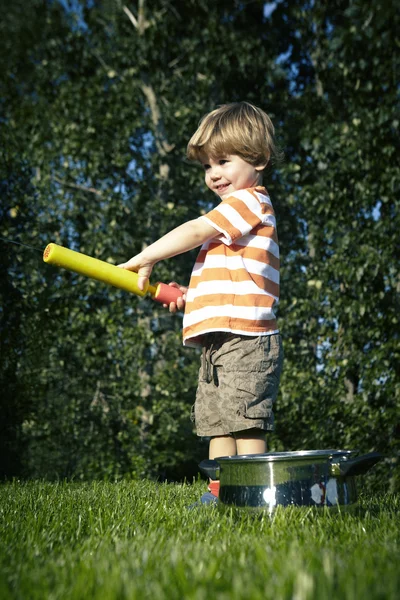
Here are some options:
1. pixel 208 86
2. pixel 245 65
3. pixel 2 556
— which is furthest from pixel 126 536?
pixel 245 65

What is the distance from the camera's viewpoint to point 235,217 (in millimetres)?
2371

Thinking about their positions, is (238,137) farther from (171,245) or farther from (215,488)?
(215,488)

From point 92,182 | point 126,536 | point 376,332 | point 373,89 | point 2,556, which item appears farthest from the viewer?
point 92,182

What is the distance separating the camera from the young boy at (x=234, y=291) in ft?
7.59

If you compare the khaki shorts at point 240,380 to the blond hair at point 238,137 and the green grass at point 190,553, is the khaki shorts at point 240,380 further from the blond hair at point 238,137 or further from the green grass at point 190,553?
the blond hair at point 238,137

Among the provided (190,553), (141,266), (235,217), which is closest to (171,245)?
(141,266)

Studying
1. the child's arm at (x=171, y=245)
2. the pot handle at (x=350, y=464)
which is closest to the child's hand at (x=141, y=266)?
the child's arm at (x=171, y=245)

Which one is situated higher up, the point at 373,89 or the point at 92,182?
the point at 373,89

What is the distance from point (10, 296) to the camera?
409 cm

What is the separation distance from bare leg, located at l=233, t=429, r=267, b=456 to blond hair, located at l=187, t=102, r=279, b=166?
3.32ft

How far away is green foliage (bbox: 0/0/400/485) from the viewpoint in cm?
400

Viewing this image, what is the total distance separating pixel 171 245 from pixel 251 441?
741mm

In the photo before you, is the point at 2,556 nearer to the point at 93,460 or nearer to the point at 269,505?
the point at 269,505

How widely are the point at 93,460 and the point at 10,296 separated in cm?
128
